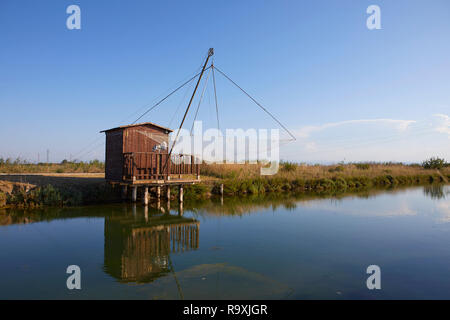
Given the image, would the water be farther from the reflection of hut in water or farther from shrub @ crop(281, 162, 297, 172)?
shrub @ crop(281, 162, 297, 172)

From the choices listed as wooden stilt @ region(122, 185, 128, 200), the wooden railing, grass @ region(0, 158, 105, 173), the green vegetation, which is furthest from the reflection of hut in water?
the green vegetation

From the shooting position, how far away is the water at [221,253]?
5.80m

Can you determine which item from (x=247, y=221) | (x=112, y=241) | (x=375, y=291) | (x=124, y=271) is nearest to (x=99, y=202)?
(x=112, y=241)

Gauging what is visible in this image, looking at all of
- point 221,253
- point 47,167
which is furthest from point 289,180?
point 47,167

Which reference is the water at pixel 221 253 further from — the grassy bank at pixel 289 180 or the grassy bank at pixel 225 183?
the grassy bank at pixel 289 180

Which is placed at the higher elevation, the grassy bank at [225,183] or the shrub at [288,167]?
the shrub at [288,167]

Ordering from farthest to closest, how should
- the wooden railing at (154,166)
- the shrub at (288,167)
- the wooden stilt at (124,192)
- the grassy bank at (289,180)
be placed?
the shrub at (288,167)
the grassy bank at (289,180)
the wooden stilt at (124,192)
the wooden railing at (154,166)

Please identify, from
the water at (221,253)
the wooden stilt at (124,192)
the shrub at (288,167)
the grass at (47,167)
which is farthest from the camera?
the shrub at (288,167)

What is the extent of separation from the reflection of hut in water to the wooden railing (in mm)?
2816

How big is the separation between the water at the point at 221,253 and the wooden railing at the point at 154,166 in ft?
5.73

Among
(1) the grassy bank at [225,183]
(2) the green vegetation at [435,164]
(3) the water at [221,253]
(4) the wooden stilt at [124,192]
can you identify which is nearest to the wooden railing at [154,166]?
(4) the wooden stilt at [124,192]

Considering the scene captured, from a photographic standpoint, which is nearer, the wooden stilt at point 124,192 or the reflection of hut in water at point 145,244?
the reflection of hut in water at point 145,244

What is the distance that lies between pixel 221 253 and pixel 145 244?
2.43 meters
